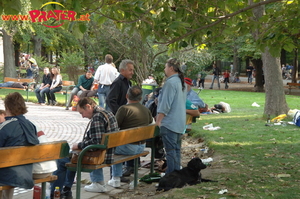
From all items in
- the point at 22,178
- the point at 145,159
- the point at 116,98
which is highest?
the point at 116,98

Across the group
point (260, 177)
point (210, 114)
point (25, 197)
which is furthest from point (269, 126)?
point (25, 197)

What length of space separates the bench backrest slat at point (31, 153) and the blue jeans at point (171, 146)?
1.91 m

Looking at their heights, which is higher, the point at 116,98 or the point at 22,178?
the point at 116,98

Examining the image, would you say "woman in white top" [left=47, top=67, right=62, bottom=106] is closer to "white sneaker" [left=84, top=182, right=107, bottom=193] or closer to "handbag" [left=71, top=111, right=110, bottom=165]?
"white sneaker" [left=84, top=182, right=107, bottom=193]

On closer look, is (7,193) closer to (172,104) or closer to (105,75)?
(172,104)

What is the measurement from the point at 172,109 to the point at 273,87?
854 centimetres

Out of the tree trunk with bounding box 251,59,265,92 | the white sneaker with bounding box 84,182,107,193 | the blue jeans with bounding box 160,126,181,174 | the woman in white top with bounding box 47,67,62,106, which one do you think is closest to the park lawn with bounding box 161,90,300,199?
the blue jeans with bounding box 160,126,181,174

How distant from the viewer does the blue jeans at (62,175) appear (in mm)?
6430

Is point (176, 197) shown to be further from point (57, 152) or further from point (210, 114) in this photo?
point (210, 114)

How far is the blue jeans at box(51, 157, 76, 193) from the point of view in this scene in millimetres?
6430

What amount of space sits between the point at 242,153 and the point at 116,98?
2.91m

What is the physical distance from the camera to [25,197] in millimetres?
6625

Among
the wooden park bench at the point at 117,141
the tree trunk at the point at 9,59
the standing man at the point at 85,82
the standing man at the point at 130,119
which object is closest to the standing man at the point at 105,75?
the standing man at the point at 85,82

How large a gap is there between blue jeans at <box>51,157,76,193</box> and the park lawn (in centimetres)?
131
